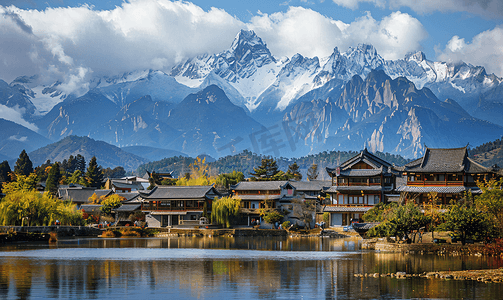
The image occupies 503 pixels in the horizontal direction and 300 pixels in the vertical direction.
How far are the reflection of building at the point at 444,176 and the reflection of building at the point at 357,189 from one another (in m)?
10.2

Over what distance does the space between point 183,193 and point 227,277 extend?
66282 millimetres

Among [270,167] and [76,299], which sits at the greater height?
[270,167]

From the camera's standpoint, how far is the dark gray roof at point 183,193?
9588cm

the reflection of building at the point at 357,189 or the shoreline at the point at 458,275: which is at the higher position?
the reflection of building at the point at 357,189

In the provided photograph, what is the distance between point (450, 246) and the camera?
151ft

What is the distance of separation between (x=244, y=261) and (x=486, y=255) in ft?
66.0

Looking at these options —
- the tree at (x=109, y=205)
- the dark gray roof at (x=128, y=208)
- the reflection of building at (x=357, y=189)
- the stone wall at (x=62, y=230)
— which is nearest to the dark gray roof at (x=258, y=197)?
the reflection of building at (x=357, y=189)

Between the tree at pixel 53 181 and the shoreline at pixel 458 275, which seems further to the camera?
the tree at pixel 53 181

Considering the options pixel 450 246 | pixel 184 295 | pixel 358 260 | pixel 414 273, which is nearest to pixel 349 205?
pixel 450 246

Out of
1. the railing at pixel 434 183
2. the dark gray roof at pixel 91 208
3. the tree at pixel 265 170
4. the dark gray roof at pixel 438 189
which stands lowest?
the dark gray roof at pixel 91 208

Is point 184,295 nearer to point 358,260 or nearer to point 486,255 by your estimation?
point 358,260

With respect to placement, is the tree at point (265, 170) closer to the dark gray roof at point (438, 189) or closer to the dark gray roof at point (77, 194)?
the dark gray roof at point (77, 194)

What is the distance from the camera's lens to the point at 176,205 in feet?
317

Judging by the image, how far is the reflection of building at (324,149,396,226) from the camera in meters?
88.3
